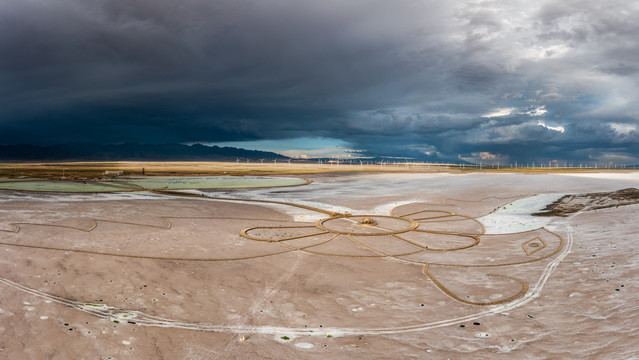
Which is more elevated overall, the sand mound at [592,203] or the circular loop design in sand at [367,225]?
the sand mound at [592,203]

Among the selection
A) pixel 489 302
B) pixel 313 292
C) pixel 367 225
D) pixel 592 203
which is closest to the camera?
pixel 489 302

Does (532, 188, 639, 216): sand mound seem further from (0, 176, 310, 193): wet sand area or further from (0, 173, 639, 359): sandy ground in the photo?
(0, 176, 310, 193): wet sand area

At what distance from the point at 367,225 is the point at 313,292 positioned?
27.7 ft

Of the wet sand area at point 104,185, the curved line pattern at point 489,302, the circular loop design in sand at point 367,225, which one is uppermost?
the wet sand area at point 104,185

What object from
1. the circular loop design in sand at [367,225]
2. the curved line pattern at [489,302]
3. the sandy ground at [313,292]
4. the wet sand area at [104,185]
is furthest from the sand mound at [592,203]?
Answer: the wet sand area at [104,185]

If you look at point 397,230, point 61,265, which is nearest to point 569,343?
point 397,230

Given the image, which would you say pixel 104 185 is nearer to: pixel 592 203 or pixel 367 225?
pixel 367 225

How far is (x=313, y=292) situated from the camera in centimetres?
895

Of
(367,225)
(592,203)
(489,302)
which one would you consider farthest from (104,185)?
(592,203)

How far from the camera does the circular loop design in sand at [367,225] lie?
15508 millimetres

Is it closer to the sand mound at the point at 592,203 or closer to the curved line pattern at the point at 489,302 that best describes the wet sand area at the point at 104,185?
the sand mound at the point at 592,203

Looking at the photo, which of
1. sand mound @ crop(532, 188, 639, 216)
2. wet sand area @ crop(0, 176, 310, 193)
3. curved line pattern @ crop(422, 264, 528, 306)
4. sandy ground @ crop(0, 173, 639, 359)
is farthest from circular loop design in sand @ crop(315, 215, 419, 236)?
wet sand area @ crop(0, 176, 310, 193)

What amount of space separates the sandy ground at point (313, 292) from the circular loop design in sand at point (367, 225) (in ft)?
1.38

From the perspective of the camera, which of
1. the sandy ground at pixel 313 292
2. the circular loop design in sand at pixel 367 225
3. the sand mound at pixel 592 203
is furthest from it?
the sand mound at pixel 592 203
